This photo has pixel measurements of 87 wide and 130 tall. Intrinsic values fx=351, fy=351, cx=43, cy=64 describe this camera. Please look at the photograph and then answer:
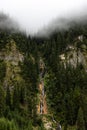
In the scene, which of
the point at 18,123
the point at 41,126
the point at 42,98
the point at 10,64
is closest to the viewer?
the point at 18,123

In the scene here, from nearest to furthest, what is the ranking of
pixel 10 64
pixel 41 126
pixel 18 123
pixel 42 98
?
1. pixel 18 123
2. pixel 41 126
3. pixel 42 98
4. pixel 10 64

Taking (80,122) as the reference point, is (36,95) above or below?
above

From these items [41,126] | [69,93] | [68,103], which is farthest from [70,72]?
[41,126]

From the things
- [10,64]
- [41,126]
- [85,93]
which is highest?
[10,64]

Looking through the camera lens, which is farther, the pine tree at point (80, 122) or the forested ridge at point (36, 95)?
the forested ridge at point (36, 95)

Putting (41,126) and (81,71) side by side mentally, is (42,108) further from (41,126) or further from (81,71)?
(81,71)

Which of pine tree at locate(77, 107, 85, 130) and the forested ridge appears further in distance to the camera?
the forested ridge

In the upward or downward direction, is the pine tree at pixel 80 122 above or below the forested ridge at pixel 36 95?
below

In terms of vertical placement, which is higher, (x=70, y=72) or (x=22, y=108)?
(x=70, y=72)

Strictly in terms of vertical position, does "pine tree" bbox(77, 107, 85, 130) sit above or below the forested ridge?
below

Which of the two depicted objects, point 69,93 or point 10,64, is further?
point 10,64

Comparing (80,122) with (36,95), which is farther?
(36,95)

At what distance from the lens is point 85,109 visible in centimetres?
14750

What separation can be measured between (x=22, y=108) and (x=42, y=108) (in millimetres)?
16298
